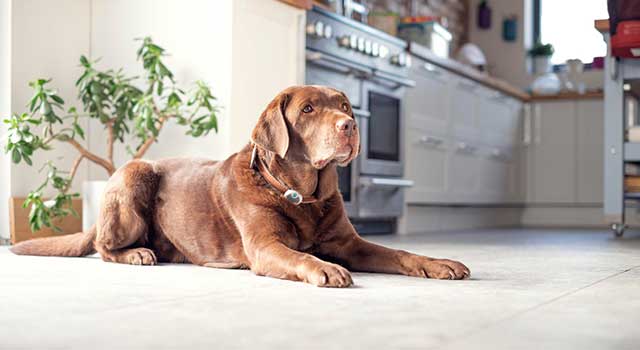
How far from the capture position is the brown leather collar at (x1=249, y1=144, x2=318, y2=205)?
2314 millimetres

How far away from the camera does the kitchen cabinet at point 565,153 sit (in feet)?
23.1

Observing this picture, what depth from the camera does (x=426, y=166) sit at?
5426 mm

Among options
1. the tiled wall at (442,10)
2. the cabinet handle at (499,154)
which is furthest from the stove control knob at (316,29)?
the cabinet handle at (499,154)

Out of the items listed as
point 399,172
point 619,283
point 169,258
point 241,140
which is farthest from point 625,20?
point 169,258

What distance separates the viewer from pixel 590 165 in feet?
23.2

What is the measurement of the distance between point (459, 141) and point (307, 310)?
4.55 metres

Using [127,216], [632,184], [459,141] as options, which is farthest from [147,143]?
[459,141]

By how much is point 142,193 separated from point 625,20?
275cm

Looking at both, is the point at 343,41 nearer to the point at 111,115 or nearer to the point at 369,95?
the point at 369,95

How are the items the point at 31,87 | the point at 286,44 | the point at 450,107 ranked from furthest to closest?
1. the point at 450,107
2. the point at 286,44
3. the point at 31,87

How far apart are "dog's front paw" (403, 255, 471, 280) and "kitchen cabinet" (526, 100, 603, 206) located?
5227 mm

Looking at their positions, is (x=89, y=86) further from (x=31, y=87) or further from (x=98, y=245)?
(x=98, y=245)

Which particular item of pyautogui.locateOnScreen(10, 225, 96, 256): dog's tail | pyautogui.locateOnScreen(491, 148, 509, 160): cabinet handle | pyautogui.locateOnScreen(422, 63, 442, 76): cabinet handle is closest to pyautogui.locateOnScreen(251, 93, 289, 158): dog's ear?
pyautogui.locateOnScreen(10, 225, 96, 256): dog's tail

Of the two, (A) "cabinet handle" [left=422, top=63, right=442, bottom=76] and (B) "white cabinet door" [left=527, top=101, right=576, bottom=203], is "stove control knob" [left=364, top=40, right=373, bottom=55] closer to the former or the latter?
(A) "cabinet handle" [left=422, top=63, right=442, bottom=76]
